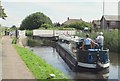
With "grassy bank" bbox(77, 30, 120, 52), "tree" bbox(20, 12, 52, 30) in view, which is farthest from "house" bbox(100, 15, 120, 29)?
"grassy bank" bbox(77, 30, 120, 52)

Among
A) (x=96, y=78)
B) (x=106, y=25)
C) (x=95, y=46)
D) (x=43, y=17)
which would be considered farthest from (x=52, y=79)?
(x=43, y=17)

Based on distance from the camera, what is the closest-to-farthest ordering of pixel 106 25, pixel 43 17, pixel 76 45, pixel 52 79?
pixel 52 79, pixel 76 45, pixel 106 25, pixel 43 17

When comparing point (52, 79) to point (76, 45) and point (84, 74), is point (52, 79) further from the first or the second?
point (76, 45)

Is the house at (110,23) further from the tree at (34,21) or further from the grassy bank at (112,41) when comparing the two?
the grassy bank at (112,41)

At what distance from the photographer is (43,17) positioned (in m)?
119

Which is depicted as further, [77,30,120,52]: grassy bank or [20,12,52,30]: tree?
[20,12,52,30]: tree

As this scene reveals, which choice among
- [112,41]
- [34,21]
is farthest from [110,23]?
[112,41]

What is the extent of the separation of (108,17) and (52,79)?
268 ft

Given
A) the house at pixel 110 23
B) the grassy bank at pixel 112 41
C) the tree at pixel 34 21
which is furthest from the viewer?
the tree at pixel 34 21

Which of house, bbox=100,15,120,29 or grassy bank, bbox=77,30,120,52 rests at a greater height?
house, bbox=100,15,120,29

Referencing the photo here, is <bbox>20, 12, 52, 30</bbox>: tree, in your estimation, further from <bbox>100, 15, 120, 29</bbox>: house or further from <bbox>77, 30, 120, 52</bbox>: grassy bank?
<bbox>77, 30, 120, 52</bbox>: grassy bank

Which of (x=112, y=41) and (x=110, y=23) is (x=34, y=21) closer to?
(x=110, y=23)

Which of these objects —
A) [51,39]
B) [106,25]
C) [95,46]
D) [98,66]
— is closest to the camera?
[98,66]

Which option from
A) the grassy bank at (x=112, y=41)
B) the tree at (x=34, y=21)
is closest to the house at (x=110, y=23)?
the tree at (x=34, y=21)
